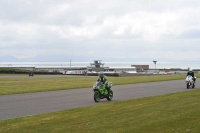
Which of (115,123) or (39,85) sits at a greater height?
(39,85)

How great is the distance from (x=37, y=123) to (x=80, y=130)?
7.54 ft

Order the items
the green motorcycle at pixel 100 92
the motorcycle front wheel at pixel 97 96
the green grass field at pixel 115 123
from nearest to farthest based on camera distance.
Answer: the green grass field at pixel 115 123, the motorcycle front wheel at pixel 97 96, the green motorcycle at pixel 100 92

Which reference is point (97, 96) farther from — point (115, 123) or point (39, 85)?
point (39, 85)

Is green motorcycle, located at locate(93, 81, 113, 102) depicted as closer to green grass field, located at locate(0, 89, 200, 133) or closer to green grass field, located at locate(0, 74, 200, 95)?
green grass field, located at locate(0, 89, 200, 133)

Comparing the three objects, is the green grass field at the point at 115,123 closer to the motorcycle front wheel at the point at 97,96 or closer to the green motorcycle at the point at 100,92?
the motorcycle front wheel at the point at 97,96

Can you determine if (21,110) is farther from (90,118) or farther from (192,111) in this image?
(192,111)

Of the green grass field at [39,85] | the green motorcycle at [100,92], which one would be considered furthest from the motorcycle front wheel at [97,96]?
the green grass field at [39,85]

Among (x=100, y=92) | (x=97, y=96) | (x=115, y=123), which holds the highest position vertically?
(x=100, y=92)

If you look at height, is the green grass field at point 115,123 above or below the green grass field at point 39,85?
below

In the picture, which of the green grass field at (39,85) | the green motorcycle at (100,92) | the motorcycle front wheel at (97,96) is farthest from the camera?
the green grass field at (39,85)

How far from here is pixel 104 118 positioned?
526 inches

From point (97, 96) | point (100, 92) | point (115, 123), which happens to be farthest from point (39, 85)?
point (115, 123)

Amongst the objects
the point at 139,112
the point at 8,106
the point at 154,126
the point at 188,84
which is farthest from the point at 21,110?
the point at 188,84

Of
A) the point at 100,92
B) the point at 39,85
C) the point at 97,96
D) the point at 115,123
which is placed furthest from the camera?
the point at 39,85
